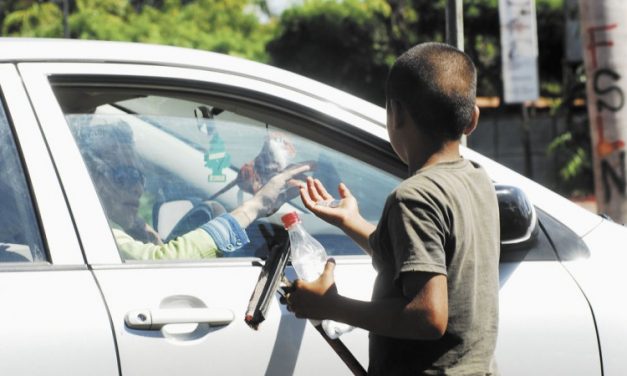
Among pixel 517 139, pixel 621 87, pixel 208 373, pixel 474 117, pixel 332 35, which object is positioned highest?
pixel 332 35

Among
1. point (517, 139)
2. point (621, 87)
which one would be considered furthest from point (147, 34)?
point (621, 87)

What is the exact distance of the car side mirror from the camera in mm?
2557

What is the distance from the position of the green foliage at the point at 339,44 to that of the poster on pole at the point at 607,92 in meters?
18.7

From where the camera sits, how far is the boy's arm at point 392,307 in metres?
2.10

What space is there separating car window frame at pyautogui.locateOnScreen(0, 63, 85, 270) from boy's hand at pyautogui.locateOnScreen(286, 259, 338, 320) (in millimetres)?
535

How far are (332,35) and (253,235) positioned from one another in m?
23.1

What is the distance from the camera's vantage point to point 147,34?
31.1 metres

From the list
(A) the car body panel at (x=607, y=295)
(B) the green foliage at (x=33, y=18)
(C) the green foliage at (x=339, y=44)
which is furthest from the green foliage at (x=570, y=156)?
(B) the green foliage at (x=33, y=18)

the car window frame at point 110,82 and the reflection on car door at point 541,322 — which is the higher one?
the car window frame at point 110,82

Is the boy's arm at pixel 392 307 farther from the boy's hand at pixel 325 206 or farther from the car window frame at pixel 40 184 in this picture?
the car window frame at pixel 40 184

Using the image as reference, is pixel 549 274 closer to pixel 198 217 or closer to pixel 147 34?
pixel 198 217

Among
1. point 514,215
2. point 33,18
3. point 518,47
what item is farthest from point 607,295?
point 33,18

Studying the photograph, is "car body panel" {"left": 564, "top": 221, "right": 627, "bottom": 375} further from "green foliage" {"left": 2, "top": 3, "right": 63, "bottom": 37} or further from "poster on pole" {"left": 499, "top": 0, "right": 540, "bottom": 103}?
"green foliage" {"left": 2, "top": 3, "right": 63, "bottom": 37}


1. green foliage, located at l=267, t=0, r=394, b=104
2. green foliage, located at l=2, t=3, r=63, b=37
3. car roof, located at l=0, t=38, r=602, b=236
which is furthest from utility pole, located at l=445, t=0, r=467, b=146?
green foliage, located at l=2, t=3, r=63, b=37
